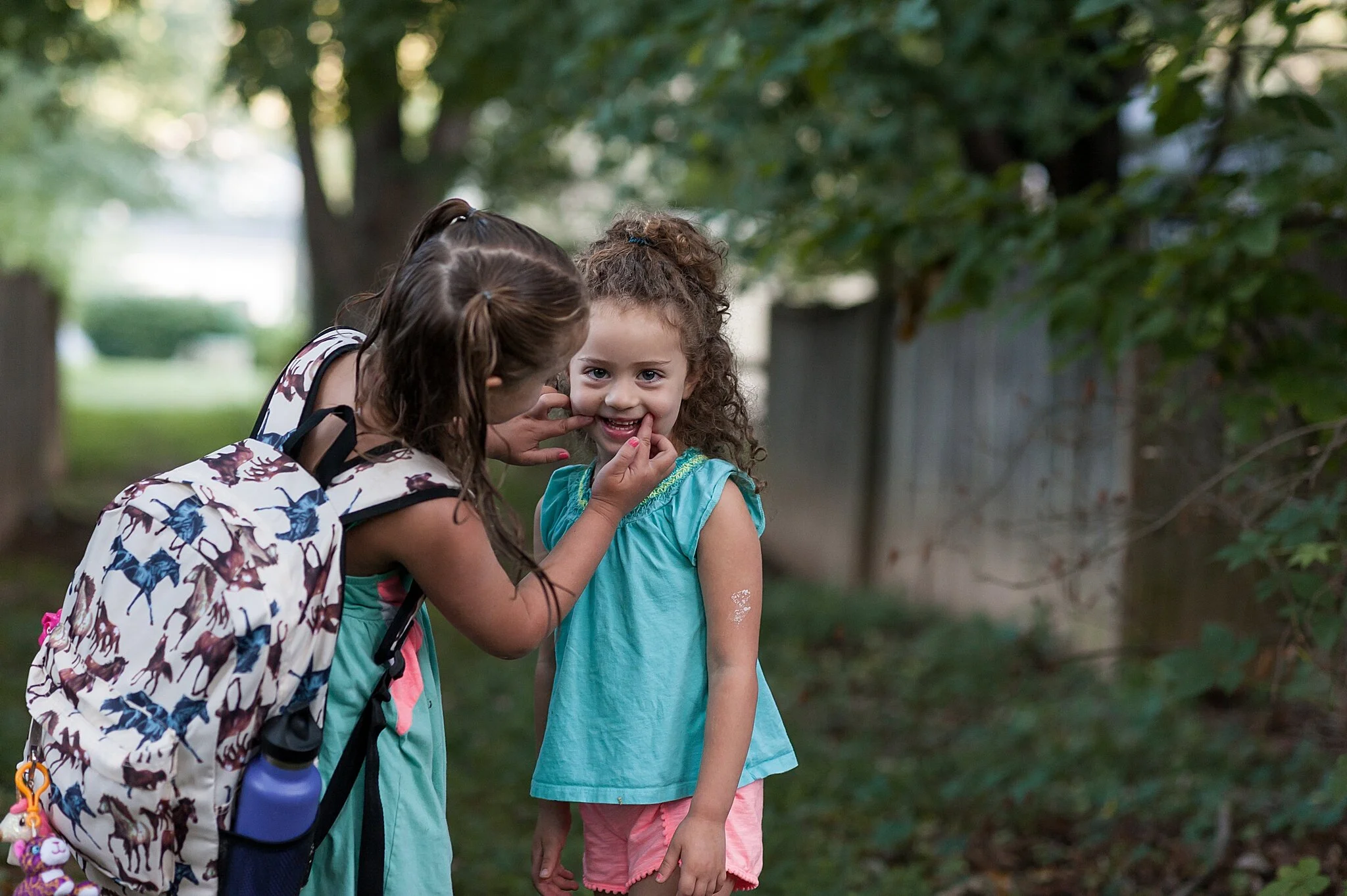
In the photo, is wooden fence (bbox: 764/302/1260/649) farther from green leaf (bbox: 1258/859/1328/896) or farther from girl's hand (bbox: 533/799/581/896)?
girl's hand (bbox: 533/799/581/896)

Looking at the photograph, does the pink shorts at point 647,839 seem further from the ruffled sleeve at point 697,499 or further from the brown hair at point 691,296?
the brown hair at point 691,296

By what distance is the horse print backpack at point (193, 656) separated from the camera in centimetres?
161

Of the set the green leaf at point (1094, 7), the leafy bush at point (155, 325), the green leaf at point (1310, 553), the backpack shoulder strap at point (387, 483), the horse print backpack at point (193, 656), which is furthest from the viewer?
the leafy bush at point (155, 325)

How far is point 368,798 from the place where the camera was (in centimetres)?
179

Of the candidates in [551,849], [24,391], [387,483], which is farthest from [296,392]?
[24,391]

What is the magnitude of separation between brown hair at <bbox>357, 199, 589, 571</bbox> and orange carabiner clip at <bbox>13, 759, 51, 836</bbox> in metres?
0.63

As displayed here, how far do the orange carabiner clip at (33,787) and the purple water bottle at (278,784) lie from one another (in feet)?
0.88

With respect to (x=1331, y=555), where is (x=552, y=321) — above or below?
above

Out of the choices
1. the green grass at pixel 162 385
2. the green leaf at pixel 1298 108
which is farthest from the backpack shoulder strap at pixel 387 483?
the green grass at pixel 162 385

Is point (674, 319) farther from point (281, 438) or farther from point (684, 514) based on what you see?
point (281, 438)

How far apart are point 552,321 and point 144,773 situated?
2.54 feet

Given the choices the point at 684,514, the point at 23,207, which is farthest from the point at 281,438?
the point at 23,207

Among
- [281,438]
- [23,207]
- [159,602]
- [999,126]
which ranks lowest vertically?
[159,602]

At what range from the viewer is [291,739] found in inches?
64.3
